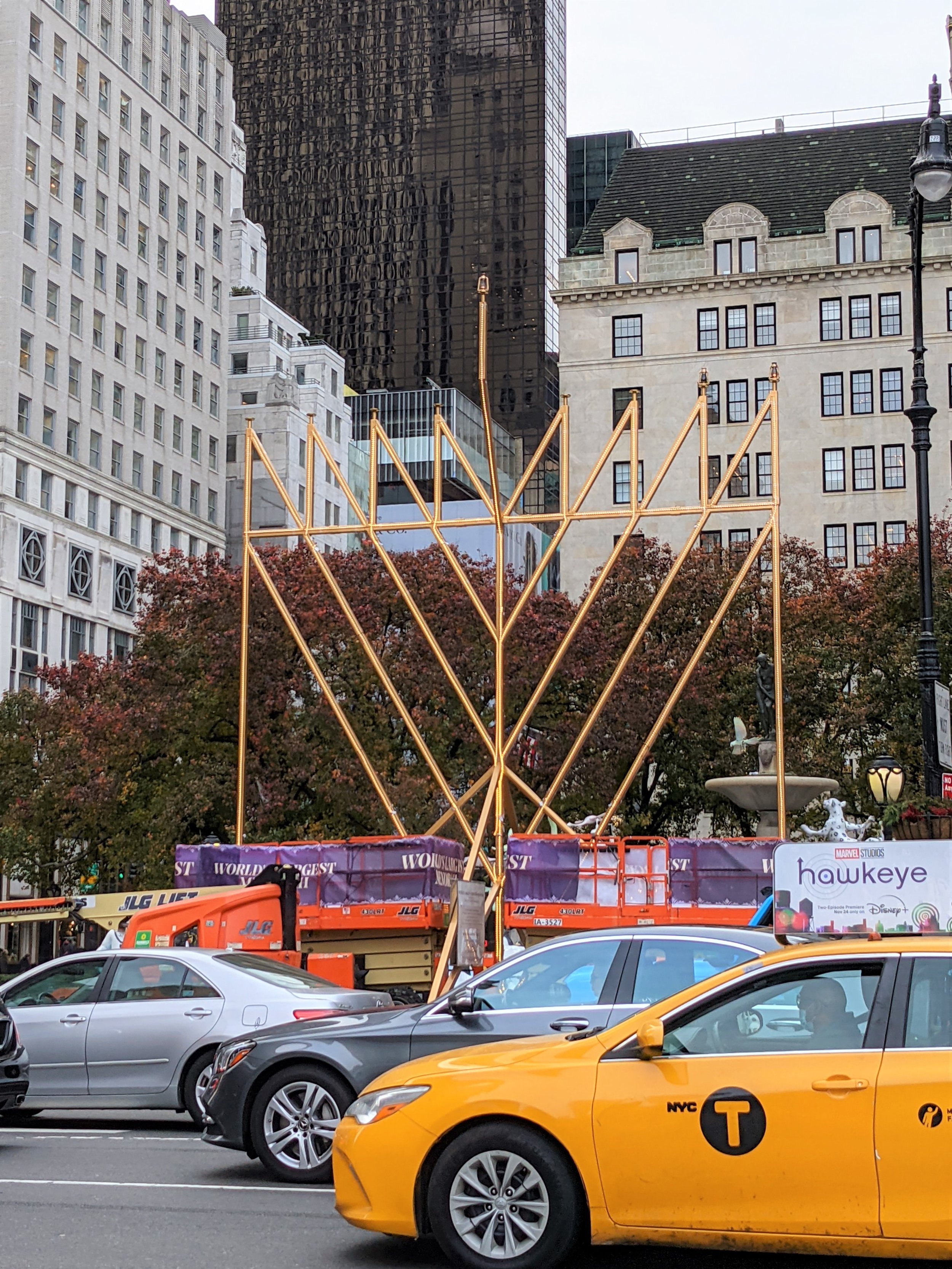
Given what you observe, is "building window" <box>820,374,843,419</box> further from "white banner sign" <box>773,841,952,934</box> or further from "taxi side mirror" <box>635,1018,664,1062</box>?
"taxi side mirror" <box>635,1018,664,1062</box>

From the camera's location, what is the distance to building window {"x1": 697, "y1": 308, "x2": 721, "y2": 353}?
66.1 metres

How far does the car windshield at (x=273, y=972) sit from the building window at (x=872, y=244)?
56.2m

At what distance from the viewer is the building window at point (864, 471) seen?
210ft

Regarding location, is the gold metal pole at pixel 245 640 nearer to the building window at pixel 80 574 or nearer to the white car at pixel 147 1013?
the white car at pixel 147 1013

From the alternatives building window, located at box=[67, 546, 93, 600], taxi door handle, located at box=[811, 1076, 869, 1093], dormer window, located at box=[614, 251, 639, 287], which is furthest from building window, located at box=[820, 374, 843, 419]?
taxi door handle, located at box=[811, 1076, 869, 1093]

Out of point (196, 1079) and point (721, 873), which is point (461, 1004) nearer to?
point (196, 1079)

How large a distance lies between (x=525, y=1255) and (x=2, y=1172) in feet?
15.0

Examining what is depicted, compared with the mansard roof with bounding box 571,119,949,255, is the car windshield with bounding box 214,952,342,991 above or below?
below

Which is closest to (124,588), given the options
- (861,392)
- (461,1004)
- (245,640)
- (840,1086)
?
(861,392)

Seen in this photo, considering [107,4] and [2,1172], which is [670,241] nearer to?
[107,4]

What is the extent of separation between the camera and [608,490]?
6519cm

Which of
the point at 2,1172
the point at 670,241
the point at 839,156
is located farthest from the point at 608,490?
the point at 2,1172

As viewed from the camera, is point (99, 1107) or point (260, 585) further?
point (260, 585)

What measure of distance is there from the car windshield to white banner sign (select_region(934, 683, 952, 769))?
6.78 meters
